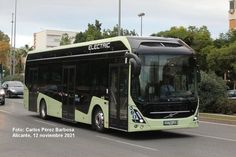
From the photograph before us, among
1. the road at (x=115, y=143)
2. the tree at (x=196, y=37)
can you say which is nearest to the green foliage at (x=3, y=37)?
the tree at (x=196, y=37)

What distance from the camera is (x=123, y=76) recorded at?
50.0ft

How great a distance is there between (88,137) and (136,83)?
7.75 feet

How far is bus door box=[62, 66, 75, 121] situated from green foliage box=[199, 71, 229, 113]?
9278 millimetres

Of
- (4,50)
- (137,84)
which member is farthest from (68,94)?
(4,50)

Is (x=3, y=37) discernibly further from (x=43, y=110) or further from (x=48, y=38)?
(x=43, y=110)

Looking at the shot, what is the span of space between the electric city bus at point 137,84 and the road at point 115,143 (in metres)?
0.51

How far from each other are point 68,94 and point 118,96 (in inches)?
165

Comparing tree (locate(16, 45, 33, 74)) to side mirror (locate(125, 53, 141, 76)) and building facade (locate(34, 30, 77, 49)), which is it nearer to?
building facade (locate(34, 30, 77, 49))

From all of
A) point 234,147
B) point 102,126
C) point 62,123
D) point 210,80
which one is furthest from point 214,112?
point 234,147

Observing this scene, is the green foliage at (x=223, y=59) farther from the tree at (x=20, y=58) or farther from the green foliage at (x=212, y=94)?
the tree at (x=20, y=58)

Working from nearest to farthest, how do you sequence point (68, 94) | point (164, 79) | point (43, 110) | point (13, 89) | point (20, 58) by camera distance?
point (164, 79), point (68, 94), point (43, 110), point (13, 89), point (20, 58)

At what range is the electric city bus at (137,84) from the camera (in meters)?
14.7

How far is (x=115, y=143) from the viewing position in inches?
557

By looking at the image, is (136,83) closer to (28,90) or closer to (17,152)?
(17,152)
